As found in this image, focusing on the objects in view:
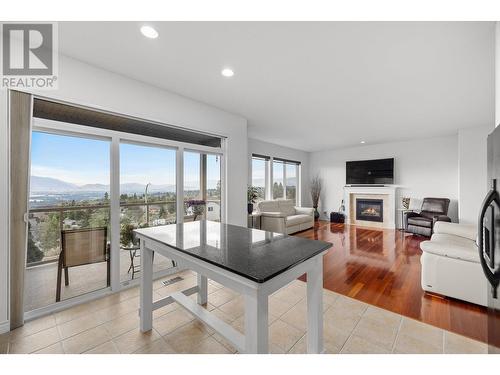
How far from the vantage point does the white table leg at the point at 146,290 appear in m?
1.87

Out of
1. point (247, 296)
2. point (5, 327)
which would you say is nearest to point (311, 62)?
point (247, 296)

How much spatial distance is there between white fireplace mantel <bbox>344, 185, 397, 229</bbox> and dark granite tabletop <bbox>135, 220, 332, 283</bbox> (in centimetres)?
595

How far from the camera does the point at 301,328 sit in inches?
74.8

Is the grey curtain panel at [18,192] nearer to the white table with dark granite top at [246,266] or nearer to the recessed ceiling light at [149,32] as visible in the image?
the white table with dark granite top at [246,266]

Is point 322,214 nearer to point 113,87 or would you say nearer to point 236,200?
point 236,200

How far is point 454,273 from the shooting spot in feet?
7.57

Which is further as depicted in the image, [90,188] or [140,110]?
[140,110]

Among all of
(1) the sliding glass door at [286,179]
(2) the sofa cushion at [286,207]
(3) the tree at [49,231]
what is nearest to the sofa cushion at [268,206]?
(2) the sofa cushion at [286,207]

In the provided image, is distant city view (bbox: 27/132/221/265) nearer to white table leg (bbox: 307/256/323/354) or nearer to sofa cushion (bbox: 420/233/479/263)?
white table leg (bbox: 307/256/323/354)

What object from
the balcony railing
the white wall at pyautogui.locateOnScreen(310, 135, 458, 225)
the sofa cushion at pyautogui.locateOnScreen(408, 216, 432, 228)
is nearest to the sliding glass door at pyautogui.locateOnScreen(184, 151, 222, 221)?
the balcony railing

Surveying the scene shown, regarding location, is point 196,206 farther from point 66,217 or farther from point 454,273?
point 454,273

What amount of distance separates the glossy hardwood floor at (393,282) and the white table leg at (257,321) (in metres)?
1.83

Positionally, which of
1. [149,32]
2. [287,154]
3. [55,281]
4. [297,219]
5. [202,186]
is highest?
[149,32]

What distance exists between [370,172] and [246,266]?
6.84 m
